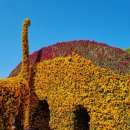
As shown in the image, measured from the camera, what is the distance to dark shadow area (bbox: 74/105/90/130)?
69.6 ft

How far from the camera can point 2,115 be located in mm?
20984

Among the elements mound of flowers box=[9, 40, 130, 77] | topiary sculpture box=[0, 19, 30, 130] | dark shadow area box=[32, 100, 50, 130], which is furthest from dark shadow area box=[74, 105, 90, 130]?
dark shadow area box=[32, 100, 50, 130]

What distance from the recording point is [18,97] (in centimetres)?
2212

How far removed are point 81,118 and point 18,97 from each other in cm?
332

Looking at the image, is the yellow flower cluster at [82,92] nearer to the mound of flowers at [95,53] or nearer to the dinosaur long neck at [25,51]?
the mound of flowers at [95,53]

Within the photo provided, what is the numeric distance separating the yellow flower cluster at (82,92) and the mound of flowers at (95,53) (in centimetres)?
38

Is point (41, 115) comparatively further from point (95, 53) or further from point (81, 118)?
point (95, 53)

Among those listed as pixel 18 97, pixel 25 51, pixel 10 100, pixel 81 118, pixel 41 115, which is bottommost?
pixel 81 118

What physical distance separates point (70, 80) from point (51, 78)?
1892 mm

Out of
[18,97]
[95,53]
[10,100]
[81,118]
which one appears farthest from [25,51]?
[81,118]

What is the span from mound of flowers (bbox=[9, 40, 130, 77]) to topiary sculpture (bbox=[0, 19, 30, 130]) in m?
1.09

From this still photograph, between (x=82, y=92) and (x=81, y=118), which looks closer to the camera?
(x=82, y=92)

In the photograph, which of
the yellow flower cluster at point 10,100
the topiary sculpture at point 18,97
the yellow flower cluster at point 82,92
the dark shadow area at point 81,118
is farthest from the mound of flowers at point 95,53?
the yellow flower cluster at point 10,100

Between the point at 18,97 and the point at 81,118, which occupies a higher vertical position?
the point at 18,97
